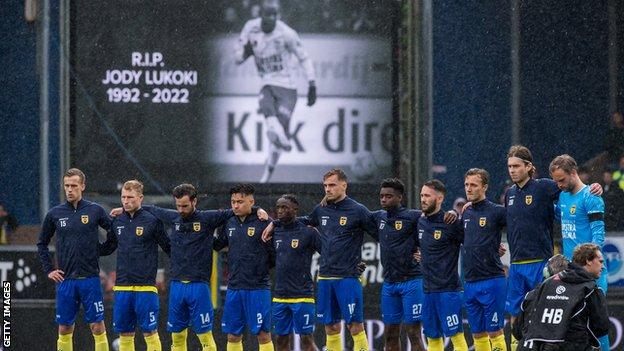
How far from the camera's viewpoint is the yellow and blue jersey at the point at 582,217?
13.2 m

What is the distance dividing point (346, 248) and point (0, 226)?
205 inches

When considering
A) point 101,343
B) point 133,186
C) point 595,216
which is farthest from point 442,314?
point 101,343

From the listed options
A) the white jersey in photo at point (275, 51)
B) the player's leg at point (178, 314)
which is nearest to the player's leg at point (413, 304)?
the player's leg at point (178, 314)

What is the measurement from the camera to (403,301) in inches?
563

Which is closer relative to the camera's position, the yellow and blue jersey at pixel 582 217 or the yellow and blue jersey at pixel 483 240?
the yellow and blue jersey at pixel 582 217

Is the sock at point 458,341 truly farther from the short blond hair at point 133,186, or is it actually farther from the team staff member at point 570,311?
the short blond hair at point 133,186

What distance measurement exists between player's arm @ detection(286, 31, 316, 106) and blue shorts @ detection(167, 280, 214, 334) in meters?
3.30

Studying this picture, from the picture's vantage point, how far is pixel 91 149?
55.2 ft

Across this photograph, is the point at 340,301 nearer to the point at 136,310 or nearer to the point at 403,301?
the point at 403,301

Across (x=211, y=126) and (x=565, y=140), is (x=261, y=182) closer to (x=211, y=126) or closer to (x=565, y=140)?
(x=211, y=126)

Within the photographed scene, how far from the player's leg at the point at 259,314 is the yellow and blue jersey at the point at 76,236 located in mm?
1563

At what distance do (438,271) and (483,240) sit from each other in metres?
0.51

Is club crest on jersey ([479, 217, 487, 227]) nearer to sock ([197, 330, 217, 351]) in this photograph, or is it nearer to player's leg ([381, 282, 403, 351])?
player's leg ([381, 282, 403, 351])

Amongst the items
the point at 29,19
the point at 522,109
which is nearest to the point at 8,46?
the point at 29,19
